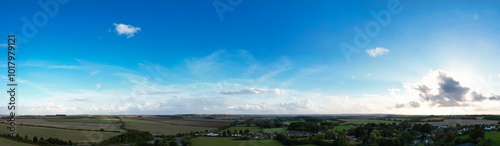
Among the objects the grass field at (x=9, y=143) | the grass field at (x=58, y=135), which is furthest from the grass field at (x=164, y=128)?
the grass field at (x=9, y=143)

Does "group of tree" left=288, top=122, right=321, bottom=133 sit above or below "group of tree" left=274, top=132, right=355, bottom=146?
below

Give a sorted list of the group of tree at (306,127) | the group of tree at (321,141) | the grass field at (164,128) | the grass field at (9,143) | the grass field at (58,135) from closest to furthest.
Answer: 1. the grass field at (9,143)
2. the group of tree at (321,141)
3. the grass field at (58,135)
4. the group of tree at (306,127)
5. the grass field at (164,128)

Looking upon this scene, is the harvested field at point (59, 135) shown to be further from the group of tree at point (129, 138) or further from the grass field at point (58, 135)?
the group of tree at point (129, 138)

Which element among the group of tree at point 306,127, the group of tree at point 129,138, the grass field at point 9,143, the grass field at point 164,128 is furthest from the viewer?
the grass field at point 164,128

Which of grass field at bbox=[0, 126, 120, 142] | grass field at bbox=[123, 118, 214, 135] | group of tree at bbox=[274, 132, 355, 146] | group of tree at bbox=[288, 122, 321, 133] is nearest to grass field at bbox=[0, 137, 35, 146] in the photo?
grass field at bbox=[0, 126, 120, 142]

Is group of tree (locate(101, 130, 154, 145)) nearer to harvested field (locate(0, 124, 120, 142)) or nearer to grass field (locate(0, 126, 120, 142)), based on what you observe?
harvested field (locate(0, 124, 120, 142))

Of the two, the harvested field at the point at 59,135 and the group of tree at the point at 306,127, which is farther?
the group of tree at the point at 306,127

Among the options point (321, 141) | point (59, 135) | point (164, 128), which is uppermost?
point (59, 135)

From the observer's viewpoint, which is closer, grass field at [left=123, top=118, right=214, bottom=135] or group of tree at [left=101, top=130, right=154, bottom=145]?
group of tree at [left=101, top=130, right=154, bottom=145]

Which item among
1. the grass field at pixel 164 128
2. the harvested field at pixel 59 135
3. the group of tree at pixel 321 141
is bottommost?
the grass field at pixel 164 128

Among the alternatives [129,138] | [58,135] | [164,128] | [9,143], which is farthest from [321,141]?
[164,128]

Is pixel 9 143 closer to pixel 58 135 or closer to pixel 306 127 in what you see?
pixel 58 135

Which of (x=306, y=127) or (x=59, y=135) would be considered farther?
(x=306, y=127)

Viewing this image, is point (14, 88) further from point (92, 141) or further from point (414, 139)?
point (414, 139)
